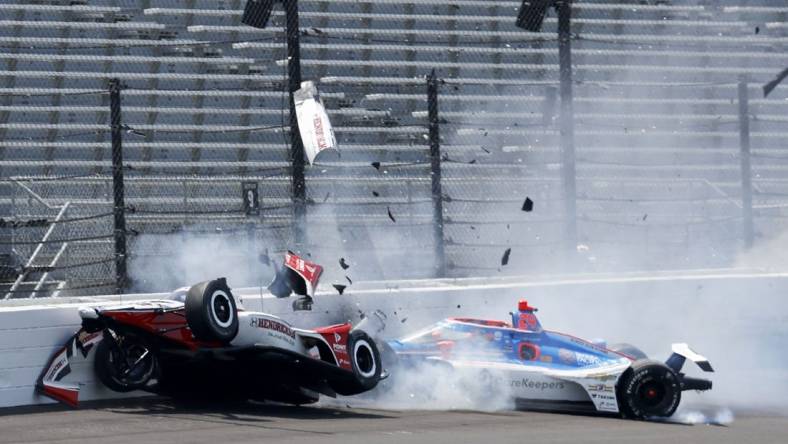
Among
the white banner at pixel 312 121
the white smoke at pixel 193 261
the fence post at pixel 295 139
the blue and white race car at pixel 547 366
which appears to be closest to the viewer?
the blue and white race car at pixel 547 366

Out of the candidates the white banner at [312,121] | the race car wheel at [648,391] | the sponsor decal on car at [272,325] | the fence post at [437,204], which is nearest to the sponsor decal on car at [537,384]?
the race car wheel at [648,391]

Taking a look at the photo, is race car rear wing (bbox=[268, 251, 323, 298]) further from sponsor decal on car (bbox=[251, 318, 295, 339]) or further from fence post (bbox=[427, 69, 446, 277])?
fence post (bbox=[427, 69, 446, 277])

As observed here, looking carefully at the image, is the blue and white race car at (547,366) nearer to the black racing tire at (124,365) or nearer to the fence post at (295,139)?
the black racing tire at (124,365)

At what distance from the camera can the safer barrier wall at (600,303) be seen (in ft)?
37.7

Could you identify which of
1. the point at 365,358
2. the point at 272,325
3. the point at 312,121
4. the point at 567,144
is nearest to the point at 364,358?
the point at 365,358

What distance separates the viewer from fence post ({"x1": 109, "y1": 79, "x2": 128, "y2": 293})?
11688 mm

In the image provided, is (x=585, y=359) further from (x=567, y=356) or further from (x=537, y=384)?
(x=537, y=384)

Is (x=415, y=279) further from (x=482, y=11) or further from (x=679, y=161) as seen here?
(x=482, y=11)

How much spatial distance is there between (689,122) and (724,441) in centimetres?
1112

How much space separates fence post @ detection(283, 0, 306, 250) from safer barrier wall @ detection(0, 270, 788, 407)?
844 millimetres

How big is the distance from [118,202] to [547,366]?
4.28 m

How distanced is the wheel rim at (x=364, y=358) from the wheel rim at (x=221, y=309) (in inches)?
42.2

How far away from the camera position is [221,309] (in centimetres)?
938

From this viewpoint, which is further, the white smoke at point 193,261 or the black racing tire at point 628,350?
the white smoke at point 193,261
